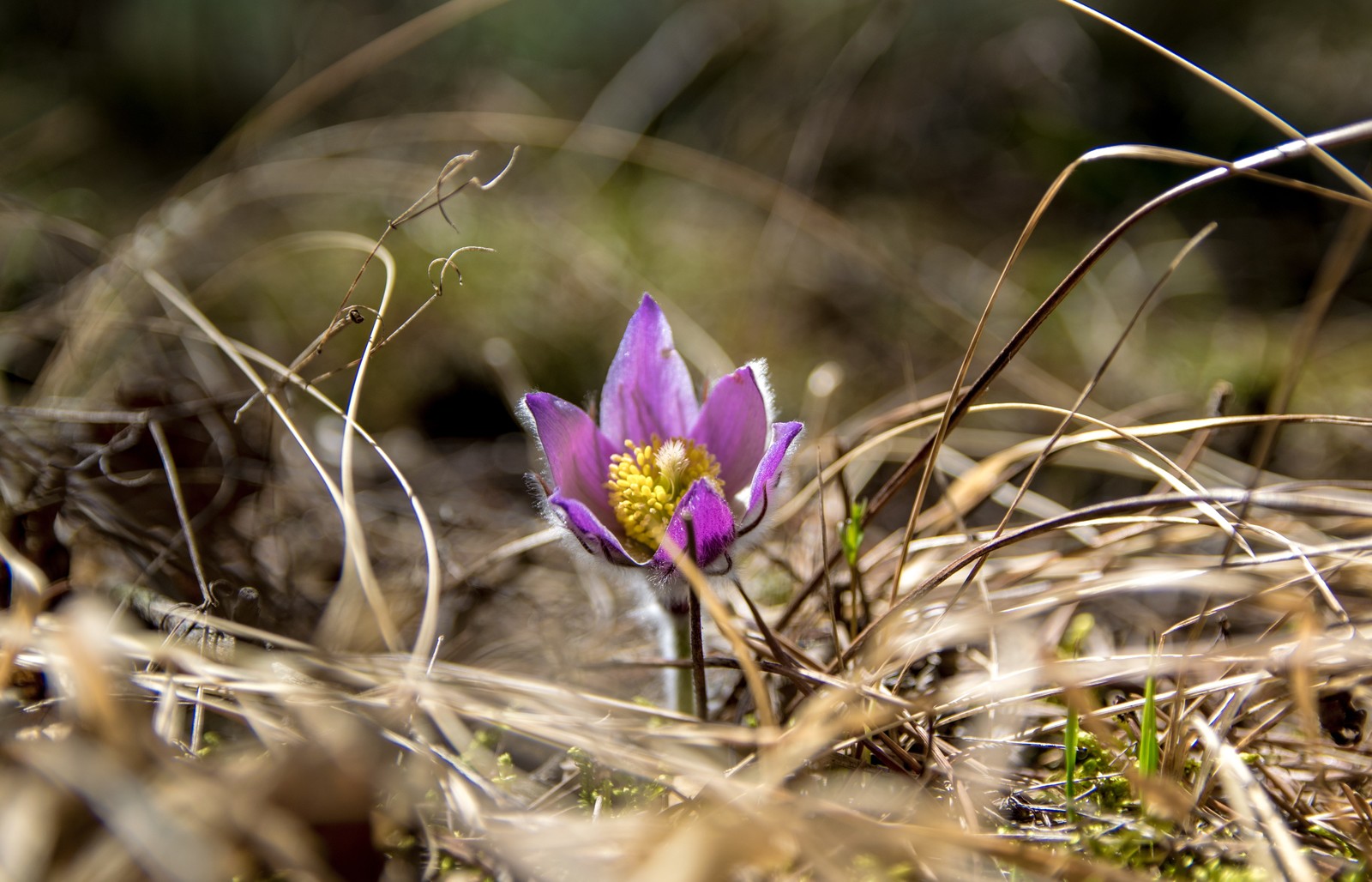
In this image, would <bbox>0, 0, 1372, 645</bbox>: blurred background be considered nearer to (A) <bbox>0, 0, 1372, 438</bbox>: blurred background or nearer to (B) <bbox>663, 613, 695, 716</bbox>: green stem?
(A) <bbox>0, 0, 1372, 438</bbox>: blurred background

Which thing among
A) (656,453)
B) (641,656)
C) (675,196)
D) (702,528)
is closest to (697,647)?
(702,528)

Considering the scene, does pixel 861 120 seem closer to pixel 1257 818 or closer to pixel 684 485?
pixel 684 485

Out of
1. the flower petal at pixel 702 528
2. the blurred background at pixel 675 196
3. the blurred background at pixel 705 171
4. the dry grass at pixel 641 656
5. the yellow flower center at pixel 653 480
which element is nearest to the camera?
the dry grass at pixel 641 656

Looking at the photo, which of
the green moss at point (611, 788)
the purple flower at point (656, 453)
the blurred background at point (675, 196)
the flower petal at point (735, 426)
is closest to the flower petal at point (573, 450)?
the purple flower at point (656, 453)

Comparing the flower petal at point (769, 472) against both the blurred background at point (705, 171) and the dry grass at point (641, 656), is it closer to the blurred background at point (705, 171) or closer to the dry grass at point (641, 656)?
the dry grass at point (641, 656)

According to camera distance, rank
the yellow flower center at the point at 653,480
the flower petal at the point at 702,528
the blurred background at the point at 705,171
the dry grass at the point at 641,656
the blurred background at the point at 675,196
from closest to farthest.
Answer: the dry grass at the point at 641,656
the flower petal at the point at 702,528
the yellow flower center at the point at 653,480
the blurred background at the point at 675,196
the blurred background at the point at 705,171

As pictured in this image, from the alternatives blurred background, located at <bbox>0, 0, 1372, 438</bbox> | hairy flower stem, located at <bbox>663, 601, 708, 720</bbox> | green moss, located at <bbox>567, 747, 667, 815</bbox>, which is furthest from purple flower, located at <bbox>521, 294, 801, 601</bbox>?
blurred background, located at <bbox>0, 0, 1372, 438</bbox>

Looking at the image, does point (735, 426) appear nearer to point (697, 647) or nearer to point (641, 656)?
point (697, 647)
